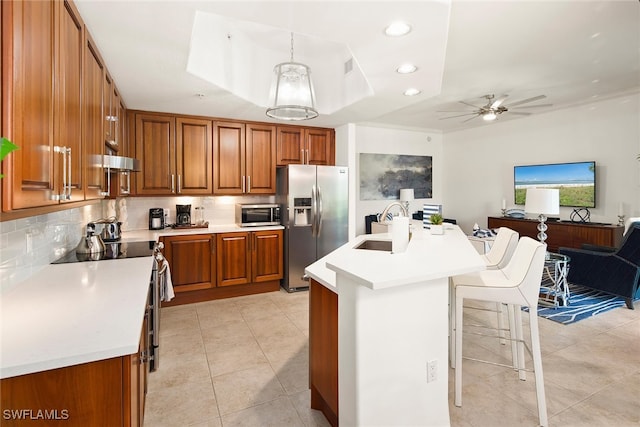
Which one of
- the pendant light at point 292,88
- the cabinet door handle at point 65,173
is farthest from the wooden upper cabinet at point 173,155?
the cabinet door handle at point 65,173

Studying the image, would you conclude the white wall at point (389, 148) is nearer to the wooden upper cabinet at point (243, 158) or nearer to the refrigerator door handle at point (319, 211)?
the refrigerator door handle at point (319, 211)

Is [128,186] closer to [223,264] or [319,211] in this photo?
[223,264]

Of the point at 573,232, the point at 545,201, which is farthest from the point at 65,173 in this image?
the point at 573,232

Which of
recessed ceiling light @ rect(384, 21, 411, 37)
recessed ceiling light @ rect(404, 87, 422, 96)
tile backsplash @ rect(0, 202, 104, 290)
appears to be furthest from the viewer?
recessed ceiling light @ rect(404, 87, 422, 96)

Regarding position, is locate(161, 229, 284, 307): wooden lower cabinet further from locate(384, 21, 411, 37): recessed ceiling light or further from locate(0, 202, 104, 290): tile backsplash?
locate(384, 21, 411, 37): recessed ceiling light

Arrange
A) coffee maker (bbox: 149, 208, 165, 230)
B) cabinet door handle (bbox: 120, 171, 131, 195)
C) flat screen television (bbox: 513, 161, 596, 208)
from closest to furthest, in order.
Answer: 1. cabinet door handle (bbox: 120, 171, 131, 195)
2. coffee maker (bbox: 149, 208, 165, 230)
3. flat screen television (bbox: 513, 161, 596, 208)

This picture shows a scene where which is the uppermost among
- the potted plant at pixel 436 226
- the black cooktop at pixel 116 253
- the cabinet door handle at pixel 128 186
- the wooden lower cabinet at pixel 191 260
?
the cabinet door handle at pixel 128 186

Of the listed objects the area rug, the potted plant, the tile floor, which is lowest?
the tile floor

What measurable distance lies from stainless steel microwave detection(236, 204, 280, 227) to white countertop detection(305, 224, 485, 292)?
2.46 meters

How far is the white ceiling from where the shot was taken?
1.86m

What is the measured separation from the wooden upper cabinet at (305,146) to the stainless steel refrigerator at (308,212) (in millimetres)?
289

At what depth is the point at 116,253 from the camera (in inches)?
104

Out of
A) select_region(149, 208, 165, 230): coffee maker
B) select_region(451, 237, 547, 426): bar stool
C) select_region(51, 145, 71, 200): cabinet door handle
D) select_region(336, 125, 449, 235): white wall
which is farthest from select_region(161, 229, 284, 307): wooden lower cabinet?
select_region(451, 237, 547, 426): bar stool

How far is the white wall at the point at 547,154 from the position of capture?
463 centimetres
